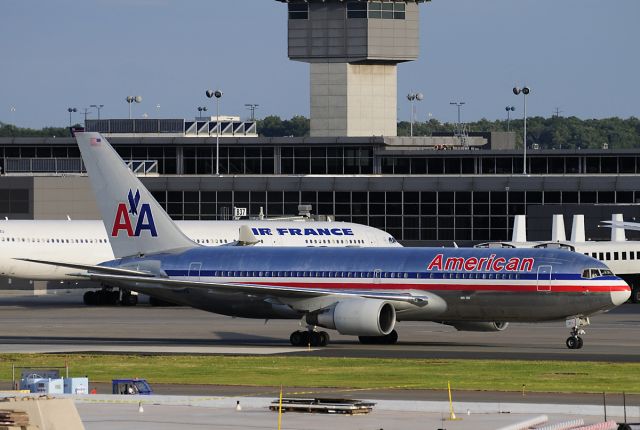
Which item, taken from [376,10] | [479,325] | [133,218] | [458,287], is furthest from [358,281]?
[376,10]

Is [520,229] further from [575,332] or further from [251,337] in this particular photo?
[575,332]

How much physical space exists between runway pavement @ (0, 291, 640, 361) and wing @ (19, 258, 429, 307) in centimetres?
181

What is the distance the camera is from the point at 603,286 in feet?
163

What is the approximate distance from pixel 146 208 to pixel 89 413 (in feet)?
89.1

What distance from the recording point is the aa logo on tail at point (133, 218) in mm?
56825

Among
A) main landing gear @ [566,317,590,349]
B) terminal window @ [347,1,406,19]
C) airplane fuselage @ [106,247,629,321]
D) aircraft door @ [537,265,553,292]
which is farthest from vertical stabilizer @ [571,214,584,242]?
terminal window @ [347,1,406,19]

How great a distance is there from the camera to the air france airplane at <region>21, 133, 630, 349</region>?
4994 cm

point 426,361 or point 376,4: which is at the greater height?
point 376,4

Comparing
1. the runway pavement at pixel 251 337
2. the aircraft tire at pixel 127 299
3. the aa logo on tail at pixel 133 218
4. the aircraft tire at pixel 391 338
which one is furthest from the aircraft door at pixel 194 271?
the aircraft tire at pixel 127 299

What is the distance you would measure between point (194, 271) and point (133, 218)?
416 cm

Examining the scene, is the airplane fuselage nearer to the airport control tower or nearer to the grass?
the grass

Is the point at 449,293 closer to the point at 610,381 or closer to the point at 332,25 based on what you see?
the point at 610,381

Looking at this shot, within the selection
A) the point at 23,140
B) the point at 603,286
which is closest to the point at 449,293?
the point at 603,286

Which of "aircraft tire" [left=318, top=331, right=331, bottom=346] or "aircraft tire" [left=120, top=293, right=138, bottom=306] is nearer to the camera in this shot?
"aircraft tire" [left=318, top=331, right=331, bottom=346]
